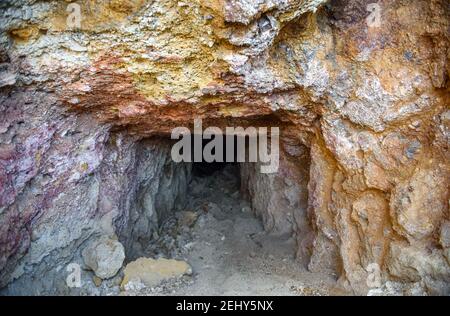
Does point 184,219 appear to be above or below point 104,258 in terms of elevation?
above

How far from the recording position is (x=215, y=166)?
840 cm

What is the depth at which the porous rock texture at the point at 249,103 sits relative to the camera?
10.3 ft

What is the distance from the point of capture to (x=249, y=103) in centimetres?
405

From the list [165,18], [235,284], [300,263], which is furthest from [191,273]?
[165,18]

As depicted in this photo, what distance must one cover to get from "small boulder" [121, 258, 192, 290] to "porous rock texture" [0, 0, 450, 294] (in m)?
0.62

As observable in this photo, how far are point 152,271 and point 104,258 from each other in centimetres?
53

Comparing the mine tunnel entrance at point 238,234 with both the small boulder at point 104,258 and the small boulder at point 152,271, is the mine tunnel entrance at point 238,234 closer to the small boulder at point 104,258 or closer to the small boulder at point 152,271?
the small boulder at point 152,271

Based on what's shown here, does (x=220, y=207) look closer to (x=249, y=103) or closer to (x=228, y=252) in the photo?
(x=228, y=252)

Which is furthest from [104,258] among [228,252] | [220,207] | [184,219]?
[220,207]

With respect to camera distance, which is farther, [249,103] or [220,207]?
[220,207]

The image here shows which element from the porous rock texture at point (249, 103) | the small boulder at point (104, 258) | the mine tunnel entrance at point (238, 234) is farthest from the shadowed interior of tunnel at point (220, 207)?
the porous rock texture at point (249, 103)

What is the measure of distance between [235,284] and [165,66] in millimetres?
2337

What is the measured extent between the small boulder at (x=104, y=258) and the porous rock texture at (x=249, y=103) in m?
0.14

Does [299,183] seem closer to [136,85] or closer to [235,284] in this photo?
[235,284]
